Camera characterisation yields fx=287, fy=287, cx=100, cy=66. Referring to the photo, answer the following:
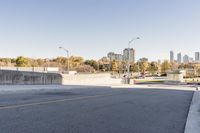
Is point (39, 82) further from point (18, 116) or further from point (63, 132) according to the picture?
point (63, 132)

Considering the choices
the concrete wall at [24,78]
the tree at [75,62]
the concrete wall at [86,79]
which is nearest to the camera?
the concrete wall at [24,78]

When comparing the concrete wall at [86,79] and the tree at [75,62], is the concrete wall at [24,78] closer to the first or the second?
the concrete wall at [86,79]

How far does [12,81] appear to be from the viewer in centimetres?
3066

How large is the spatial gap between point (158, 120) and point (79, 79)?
97.8 ft

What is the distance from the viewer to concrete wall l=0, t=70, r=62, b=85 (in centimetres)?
3031

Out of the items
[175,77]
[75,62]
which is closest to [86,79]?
[175,77]

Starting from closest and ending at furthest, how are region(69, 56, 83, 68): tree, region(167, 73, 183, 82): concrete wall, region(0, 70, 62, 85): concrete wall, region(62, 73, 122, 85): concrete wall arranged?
region(0, 70, 62, 85): concrete wall, region(62, 73, 122, 85): concrete wall, region(167, 73, 183, 82): concrete wall, region(69, 56, 83, 68): tree

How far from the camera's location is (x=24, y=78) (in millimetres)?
31094

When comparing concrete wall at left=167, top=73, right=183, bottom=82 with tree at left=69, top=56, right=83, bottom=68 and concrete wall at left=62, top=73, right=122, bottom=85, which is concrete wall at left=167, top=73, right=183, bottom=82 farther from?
tree at left=69, top=56, right=83, bottom=68

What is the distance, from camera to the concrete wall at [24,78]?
99.4 feet

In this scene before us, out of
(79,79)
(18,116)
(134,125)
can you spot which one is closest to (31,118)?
(18,116)

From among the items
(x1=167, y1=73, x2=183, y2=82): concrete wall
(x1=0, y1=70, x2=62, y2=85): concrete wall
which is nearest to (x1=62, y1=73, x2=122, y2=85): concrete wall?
(x1=0, y1=70, x2=62, y2=85): concrete wall

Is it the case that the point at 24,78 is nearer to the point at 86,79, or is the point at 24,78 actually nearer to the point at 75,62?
the point at 86,79

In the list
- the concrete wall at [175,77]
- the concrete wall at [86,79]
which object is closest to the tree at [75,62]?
the concrete wall at [175,77]
